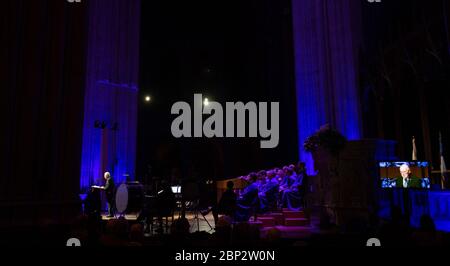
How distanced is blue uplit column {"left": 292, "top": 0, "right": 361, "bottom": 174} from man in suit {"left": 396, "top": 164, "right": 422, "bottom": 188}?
3904mm

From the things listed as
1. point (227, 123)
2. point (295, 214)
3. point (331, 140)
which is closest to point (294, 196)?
point (295, 214)

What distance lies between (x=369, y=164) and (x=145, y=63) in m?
→ 12.9

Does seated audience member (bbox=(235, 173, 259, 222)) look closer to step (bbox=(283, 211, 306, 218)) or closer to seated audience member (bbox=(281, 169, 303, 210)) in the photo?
step (bbox=(283, 211, 306, 218))

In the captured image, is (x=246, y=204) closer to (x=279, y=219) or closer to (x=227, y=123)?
(x=279, y=219)

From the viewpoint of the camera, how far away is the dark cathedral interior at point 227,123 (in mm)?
4156

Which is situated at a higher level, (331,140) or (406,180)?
(331,140)

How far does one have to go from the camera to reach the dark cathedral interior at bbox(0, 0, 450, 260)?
164 inches

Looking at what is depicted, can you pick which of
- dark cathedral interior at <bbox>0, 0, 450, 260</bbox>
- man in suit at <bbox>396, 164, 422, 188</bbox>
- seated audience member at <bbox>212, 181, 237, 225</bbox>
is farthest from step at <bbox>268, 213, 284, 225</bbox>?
man in suit at <bbox>396, 164, 422, 188</bbox>

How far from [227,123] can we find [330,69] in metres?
6.04

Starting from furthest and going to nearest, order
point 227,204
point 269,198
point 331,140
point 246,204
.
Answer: point 269,198, point 246,204, point 227,204, point 331,140

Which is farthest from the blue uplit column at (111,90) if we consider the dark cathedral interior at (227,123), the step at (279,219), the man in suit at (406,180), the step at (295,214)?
the man in suit at (406,180)

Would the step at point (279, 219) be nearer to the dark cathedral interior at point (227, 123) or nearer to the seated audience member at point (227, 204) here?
the dark cathedral interior at point (227, 123)

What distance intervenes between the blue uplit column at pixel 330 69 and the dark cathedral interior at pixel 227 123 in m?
0.05

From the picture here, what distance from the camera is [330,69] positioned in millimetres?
11602
